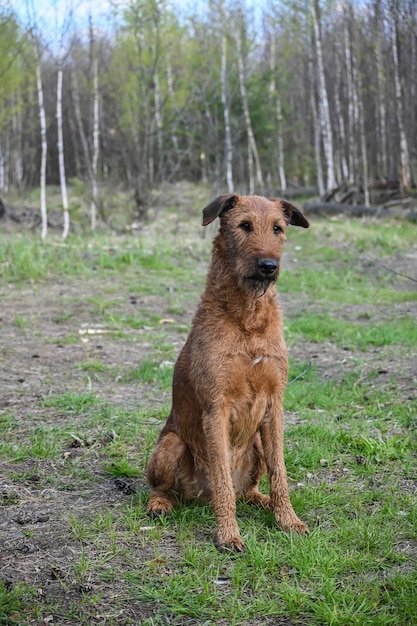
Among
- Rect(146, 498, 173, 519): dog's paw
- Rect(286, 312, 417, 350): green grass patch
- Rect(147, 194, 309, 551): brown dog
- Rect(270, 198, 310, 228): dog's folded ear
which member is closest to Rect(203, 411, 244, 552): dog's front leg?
Rect(147, 194, 309, 551): brown dog

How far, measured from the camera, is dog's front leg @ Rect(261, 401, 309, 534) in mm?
3633

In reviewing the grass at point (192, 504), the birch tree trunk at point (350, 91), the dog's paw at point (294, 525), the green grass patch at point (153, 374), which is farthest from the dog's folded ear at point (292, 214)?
the birch tree trunk at point (350, 91)

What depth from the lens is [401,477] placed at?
4.26 m

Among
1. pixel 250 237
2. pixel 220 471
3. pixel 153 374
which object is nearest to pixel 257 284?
Result: pixel 250 237

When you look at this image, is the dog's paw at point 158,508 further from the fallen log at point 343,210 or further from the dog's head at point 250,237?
the fallen log at point 343,210

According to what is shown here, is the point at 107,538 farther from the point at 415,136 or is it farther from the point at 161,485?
the point at 415,136

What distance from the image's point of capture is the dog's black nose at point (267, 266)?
136 inches

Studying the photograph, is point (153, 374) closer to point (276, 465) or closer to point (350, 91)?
point (276, 465)

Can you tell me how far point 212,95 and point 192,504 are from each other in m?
22.6

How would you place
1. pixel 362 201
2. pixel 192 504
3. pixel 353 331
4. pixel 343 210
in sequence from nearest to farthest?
pixel 192 504 < pixel 353 331 < pixel 343 210 < pixel 362 201

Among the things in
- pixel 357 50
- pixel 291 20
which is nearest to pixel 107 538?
pixel 357 50

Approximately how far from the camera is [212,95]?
2455 centimetres

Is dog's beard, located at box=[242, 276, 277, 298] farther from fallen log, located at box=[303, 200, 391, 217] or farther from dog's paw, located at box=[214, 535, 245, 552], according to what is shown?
fallen log, located at box=[303, 200, 391, 217]

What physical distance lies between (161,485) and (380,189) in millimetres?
21218
